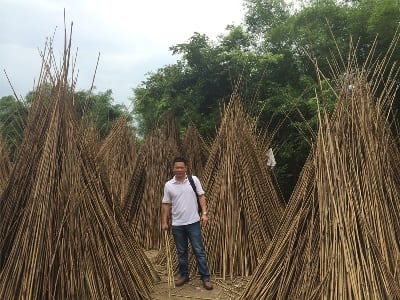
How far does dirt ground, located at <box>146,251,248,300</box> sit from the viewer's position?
12.7ft

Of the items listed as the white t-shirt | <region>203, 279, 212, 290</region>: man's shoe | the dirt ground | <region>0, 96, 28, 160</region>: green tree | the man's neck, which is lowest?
the dirt ground

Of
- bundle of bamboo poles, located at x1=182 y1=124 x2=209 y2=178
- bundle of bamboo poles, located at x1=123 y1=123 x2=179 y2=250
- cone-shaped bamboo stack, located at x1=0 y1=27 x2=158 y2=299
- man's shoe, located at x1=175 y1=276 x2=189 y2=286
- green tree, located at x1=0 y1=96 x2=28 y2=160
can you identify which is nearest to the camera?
cone-shaped bamboo stack, located at x1=0 y1=27 x2=158 y2=299

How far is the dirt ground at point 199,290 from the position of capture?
152 inches

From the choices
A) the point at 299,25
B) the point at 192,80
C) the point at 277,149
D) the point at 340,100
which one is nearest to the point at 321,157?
the point at 340,100

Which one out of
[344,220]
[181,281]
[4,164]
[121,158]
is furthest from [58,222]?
[121,158]

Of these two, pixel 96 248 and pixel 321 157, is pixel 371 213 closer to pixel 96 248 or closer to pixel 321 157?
pixel 321 157

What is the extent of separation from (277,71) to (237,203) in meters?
4.46

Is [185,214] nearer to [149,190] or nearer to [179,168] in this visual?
[179,168]

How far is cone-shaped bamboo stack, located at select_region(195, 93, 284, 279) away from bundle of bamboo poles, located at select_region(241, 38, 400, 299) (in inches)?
49.3

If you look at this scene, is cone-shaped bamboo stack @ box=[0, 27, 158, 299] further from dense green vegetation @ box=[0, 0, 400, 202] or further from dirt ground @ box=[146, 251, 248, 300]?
dense green vegetation @ box=[0, 0, 400, 202]

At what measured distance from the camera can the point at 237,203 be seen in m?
4.63

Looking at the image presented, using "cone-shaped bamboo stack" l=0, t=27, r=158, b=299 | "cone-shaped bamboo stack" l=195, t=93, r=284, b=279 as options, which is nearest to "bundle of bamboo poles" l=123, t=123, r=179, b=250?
"cone-shaped bamboo stack" l=195, t=93, r=284, b=279

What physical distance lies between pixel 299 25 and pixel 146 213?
496 centimetres

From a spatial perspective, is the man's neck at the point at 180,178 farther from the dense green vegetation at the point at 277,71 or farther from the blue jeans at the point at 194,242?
the dense green vegetation at the point at 277,71
